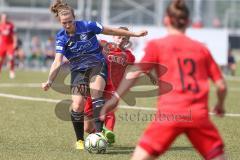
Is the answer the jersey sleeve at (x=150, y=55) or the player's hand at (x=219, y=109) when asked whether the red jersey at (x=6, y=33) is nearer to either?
the jersey sleeve at (x=150, y=55)

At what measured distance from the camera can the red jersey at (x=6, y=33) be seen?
24.4 meters

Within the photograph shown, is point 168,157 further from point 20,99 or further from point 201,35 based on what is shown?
point 201,35

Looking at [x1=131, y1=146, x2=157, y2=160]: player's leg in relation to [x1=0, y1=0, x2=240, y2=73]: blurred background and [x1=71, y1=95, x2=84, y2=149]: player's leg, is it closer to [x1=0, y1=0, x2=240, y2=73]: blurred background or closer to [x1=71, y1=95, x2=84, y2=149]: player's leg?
[x1=71, y1=95, x2=84, y2=149]: player's leg

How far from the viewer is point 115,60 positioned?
1030 cm

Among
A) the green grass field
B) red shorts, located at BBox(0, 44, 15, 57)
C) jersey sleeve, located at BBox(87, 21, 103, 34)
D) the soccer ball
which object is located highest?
jersey sleeve, located at BBox(87, 21, 103, 34)

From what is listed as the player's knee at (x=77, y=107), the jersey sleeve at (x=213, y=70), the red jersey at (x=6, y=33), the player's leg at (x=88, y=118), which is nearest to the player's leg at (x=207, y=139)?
the jersey sleeve at (x=213, y=70)

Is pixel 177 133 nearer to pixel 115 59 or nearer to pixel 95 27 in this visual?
pixel 95 27

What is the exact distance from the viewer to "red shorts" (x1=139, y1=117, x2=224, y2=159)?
5.88 metres

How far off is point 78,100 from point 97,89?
11.9 inches

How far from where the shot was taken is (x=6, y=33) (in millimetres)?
24344

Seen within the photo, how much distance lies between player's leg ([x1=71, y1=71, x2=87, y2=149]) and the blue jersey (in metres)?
0.13

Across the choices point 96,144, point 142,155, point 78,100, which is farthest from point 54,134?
point 142,155

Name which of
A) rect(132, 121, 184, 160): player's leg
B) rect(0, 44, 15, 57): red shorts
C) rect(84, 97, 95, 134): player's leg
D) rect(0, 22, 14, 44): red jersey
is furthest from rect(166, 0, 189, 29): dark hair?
rect(0, 22, 14, 44): red jersey

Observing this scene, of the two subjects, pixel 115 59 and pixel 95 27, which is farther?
pixel 115 59
